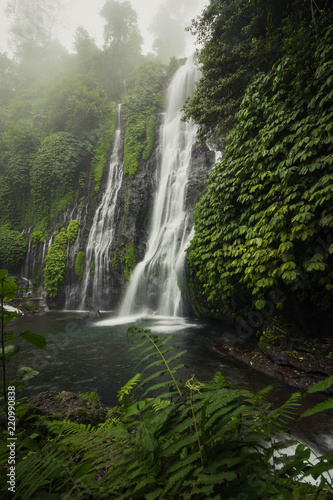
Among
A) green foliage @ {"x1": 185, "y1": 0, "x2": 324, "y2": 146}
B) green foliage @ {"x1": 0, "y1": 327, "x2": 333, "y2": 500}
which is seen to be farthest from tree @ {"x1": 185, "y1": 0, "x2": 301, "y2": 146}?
green foliage @ {"x1": 0, "y1": 327, "x2": 333, "y2": 500}

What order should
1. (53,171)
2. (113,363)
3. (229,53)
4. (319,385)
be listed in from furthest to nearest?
(53,171), (229,53), (113,363), (319,385)

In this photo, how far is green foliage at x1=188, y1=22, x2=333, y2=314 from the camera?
3941 mm

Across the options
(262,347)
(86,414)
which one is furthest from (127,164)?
(86,414)

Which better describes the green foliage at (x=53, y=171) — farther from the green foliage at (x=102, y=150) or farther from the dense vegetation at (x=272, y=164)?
the dense vegetation at (x=272, y=164)

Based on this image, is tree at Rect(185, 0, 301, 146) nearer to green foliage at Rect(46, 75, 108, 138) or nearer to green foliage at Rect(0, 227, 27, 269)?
green foliage at Rect(46, 75, 108, 138)

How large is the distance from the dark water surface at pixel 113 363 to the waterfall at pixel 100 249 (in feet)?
18.3

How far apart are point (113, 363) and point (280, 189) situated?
561 cm

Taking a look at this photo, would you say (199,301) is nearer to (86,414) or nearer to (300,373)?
(300,373)

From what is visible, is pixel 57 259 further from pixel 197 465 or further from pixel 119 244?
pixel 197 465

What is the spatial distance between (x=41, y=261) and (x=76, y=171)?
821 centimetres

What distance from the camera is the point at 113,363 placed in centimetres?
582

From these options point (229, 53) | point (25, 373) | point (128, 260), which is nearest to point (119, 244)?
point (128, 260)

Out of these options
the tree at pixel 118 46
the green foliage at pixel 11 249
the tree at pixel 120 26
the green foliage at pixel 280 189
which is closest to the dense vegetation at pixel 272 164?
the green foliage at pixel 280 189

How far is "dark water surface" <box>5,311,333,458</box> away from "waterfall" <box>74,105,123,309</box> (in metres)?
5.59
